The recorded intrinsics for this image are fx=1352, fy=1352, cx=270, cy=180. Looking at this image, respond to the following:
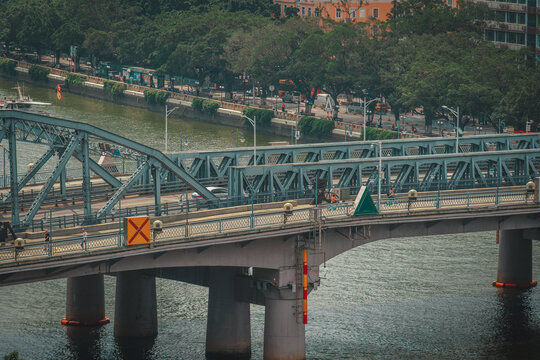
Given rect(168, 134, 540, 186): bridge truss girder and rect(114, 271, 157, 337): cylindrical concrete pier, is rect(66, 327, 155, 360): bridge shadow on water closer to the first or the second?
rect(114, 271, 157, 337): cylindrical concrete pier

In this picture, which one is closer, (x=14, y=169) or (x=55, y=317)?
(x=14, y=169)

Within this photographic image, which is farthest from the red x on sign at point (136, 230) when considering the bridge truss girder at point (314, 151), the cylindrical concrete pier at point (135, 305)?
the bridge truss girder at point (314, 151)

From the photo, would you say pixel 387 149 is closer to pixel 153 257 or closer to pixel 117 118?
pixel 153 257

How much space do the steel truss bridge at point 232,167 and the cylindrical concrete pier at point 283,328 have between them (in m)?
8.85

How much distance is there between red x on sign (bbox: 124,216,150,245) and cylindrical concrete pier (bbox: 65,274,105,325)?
17.0 meters

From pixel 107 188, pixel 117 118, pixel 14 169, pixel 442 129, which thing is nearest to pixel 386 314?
pixel 107 188

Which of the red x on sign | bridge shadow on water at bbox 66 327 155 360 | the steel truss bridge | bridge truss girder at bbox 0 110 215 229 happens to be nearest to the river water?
bridge shadow on water at bbox 66 327 155 360

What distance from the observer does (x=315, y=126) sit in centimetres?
18475

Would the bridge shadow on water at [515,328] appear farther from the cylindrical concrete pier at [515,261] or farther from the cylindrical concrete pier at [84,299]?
the cylindrical concrete pier at [84,299]

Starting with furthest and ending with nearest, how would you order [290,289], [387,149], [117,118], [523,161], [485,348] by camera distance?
[117,118] < [387,149] < [523,161] < [485,348] < [290,289]

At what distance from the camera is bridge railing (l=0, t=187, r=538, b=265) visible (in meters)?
74.9

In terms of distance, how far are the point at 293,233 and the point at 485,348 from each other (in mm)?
17163

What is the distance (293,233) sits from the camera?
83.4 m

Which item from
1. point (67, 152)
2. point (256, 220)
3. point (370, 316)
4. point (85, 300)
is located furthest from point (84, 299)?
point (370, 316)
